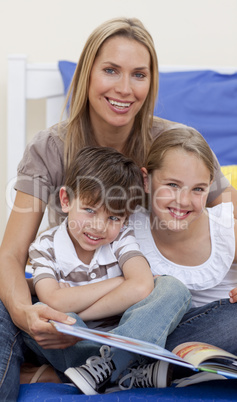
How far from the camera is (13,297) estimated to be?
1261mm

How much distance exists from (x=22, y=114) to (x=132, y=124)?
823 millimetres

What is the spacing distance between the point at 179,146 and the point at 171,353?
0.55 metres

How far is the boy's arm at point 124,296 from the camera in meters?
1.22

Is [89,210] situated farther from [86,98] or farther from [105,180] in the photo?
[86,98]

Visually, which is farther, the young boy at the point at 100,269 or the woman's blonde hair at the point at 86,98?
the woman's blonde hair at the point at 86,98

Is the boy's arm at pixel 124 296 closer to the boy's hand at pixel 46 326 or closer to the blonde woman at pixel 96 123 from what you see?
the boy's hand at pixel 46 326

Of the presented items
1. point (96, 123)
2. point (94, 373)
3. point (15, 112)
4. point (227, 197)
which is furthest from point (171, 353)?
point (15, 112)

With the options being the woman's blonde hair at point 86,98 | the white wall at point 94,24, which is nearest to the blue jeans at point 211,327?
the woman's blonde hair at point 86,98

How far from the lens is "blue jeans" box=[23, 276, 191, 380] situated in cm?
113

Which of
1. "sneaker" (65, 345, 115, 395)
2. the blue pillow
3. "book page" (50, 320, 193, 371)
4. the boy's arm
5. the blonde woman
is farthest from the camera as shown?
the blue pillow

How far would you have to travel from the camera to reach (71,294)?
4.05 feet

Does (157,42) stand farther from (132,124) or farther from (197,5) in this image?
(132,124)

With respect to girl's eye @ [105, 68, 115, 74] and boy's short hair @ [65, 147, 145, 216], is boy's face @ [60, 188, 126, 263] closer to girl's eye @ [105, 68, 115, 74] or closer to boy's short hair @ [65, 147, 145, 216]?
boy's short hair @ [65, 147, 145, 216]

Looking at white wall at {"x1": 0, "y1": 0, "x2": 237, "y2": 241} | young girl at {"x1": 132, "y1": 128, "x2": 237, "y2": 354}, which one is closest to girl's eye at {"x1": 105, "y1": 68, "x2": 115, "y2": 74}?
young girl at {"x1": 132, "y1": 128, "x2": 237, "y2": 354}
